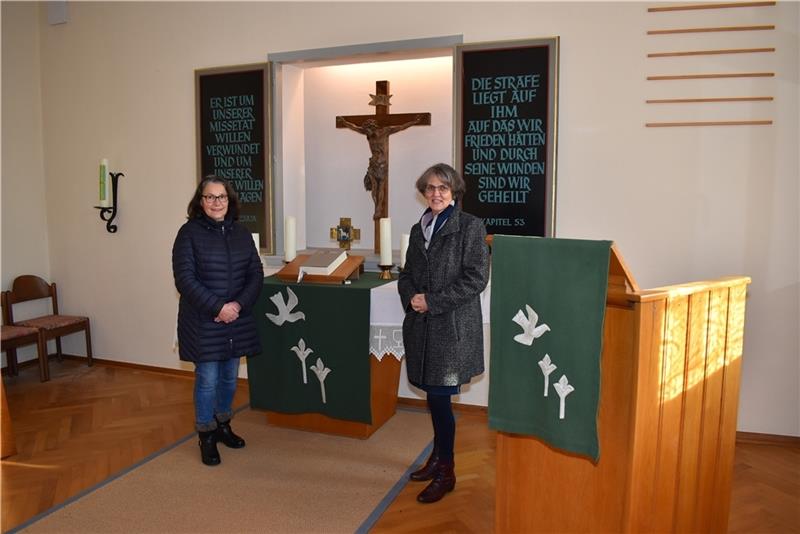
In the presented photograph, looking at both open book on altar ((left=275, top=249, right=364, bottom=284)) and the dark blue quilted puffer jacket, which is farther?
open book on altar ((left=275, top=249, right=364, bottom=284))

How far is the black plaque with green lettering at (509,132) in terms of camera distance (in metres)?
3.79

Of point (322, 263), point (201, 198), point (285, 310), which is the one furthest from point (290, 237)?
point (201, 198)

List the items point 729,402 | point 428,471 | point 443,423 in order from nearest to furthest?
point 729,402 < point 443,423 < point 428,471

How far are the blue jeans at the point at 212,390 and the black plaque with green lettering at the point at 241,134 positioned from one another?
1.31 m

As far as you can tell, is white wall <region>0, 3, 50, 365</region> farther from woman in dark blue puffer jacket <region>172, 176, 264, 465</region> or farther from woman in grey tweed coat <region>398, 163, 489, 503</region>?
woman in grey tweed coat <region>398, 163, 489, 503</region>

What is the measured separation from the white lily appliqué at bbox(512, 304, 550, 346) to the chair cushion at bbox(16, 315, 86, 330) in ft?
13.2

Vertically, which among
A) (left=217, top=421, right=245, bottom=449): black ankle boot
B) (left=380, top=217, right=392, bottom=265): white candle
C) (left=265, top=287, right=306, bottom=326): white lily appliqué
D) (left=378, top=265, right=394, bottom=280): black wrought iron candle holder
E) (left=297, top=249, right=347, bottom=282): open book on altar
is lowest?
(left=217, top=421, right=245, bottom=449): black ankle boot

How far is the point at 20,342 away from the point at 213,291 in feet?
7.61

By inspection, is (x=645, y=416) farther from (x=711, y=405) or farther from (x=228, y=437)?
(x=228, y=437)

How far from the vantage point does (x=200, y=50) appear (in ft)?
15.3

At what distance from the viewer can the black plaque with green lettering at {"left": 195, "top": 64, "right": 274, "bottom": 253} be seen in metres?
4.51

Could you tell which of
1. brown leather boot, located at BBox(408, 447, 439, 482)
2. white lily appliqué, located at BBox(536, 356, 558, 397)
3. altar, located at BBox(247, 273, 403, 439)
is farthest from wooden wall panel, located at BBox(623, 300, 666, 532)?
altar, located at BBox(247, 273, 403, 439)

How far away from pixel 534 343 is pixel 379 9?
2.85 meters

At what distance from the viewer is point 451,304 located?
2711mm
